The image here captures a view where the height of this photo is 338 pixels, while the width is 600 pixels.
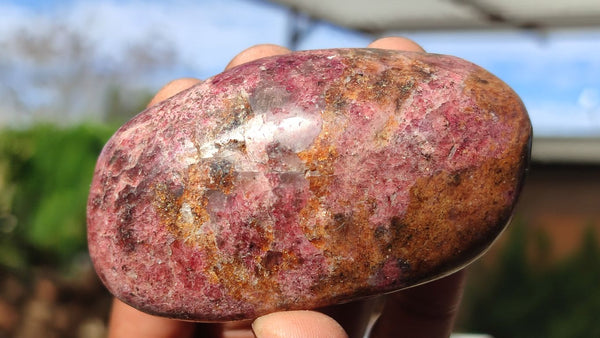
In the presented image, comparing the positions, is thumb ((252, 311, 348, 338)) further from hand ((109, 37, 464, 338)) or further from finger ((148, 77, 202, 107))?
finger ((148, 77, 202, 107))

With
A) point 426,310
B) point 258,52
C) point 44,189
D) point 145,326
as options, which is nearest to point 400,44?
point 258,52

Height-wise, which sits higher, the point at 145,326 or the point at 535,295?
the point at 145,326

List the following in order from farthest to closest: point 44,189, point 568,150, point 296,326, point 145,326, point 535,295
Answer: point 568,150
point 535,295
point 44,189
point 145,326
point 296,326

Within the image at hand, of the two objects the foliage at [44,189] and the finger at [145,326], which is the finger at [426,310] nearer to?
the finger at [145,326]

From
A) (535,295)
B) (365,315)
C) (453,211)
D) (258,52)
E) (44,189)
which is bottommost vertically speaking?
(535,295)

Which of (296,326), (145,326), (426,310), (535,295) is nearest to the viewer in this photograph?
(296,326)

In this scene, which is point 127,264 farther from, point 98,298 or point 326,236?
point 98,298

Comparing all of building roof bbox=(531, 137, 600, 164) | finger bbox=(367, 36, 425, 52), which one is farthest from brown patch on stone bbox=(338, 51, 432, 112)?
building roof bbox=(531, 137, 600, 164)

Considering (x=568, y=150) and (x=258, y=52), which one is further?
(x=568, y=150)

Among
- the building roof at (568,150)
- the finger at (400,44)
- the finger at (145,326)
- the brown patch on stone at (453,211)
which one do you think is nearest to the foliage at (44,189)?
the finger at (145,326)

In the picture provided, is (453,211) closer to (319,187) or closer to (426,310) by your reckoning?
(319,187)
